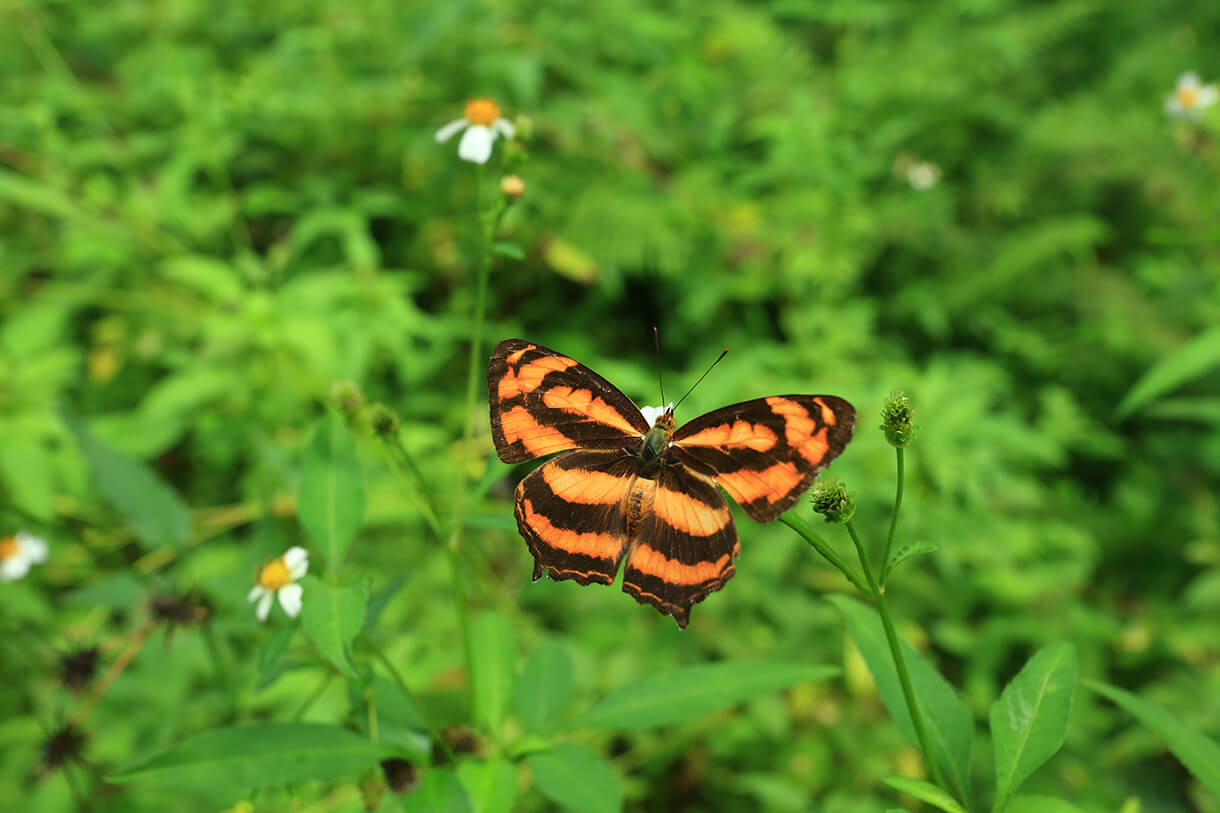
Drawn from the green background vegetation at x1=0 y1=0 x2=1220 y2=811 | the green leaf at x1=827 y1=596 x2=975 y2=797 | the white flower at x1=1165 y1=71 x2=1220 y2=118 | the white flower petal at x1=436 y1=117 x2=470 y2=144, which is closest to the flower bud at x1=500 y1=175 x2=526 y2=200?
the white flower petal at x1=436 y1=117 x2=470 y2=144

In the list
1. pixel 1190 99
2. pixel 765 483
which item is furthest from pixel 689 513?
pixel 1190 99

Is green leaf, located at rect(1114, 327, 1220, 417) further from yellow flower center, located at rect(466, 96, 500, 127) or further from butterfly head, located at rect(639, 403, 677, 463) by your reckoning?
yellow flower center, located at rect(466, 96, 500, 127)

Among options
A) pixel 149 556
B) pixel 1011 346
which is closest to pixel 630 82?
pixel 1011 346

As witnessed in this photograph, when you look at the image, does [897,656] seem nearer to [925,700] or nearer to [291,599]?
[925,700]

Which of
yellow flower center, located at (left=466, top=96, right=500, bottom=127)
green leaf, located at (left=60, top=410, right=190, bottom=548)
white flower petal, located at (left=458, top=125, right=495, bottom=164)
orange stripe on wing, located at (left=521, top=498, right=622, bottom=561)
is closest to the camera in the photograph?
orange stripe on wing, located at (left=521, top=498, right=622, bottom=561)

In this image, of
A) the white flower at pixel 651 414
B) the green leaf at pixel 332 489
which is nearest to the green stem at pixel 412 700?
the green leaf at pixel 332 489

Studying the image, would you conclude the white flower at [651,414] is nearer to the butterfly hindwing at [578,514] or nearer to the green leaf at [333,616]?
the butterfly hindwing at [578,514]
